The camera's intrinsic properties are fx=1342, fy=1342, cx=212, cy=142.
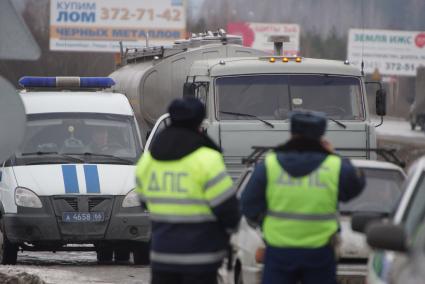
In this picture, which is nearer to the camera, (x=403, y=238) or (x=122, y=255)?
(x=403, y=238)

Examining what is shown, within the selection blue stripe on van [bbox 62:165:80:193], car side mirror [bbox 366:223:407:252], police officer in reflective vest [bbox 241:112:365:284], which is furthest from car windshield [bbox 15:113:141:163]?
car side mirror [bbox 366:223:407:252]

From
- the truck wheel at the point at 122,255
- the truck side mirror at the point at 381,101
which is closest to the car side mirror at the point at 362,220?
the truck side mirror at the point at 381,101

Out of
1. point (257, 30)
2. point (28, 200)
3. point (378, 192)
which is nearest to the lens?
point (378, 192)

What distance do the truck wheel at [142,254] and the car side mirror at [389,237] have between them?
9.24 metres

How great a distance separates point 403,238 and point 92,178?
30.2 ft

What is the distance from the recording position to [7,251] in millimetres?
15484

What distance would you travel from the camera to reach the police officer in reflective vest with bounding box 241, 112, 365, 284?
298 inches

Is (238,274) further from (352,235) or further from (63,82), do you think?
(63,82)

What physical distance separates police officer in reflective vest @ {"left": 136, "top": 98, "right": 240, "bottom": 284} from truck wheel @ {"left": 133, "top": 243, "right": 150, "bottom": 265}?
311 inches

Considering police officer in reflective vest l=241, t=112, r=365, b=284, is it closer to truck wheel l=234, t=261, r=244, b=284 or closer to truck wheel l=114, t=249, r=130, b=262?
truck wheel l=234, t=261, r=244, b=284

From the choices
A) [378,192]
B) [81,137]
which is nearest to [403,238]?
[378,192]

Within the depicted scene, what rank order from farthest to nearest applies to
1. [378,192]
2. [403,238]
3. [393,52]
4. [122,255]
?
[393,52] → [122,255] → [378,192] → [403,238]

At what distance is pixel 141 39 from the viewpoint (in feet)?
188

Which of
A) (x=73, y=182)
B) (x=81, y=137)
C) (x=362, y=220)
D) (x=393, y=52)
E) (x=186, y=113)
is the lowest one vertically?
(x=393, y=52)
